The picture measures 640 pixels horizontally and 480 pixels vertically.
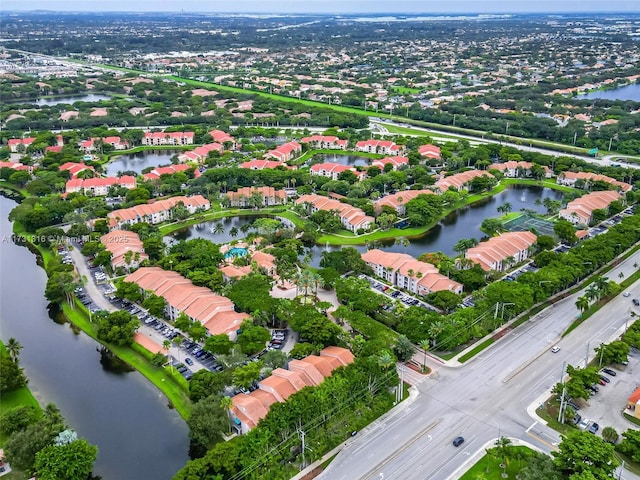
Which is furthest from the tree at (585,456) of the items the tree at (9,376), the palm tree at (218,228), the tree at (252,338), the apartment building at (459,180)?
the apartment building at (459,180)

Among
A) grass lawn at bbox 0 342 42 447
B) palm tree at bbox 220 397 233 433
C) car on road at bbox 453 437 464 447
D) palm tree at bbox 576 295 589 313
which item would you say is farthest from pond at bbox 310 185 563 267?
grass lawn at bbox 0 342 42 447

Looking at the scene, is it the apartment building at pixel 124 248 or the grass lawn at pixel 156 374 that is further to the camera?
the apartment building at pixel 124 248

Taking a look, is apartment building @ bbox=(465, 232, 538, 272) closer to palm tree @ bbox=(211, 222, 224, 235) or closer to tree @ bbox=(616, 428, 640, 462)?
tree @ bbox=(616, 428, 640, 462)

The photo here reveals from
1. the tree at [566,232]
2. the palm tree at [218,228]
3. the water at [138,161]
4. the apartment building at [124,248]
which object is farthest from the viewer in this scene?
the water at [138,161]

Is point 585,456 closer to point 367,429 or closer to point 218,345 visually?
point 367,429

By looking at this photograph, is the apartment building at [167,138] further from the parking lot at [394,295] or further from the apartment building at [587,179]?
the apartment building at [587,179]
